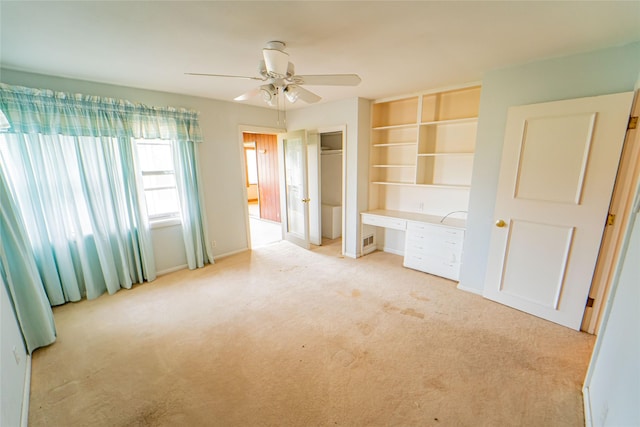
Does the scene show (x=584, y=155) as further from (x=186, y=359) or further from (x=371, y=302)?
(x=186, y=359)

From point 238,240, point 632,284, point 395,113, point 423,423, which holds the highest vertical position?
point 395,113

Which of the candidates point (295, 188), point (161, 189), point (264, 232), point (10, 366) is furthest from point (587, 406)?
point (264, 232)

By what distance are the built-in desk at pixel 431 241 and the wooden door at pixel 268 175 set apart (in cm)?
302

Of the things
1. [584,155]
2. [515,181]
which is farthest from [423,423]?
[584,155]

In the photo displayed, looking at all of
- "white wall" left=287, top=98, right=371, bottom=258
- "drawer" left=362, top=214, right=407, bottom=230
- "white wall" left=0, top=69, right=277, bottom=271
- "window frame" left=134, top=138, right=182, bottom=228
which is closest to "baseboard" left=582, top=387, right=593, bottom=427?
"drawer" left=362, top=214, right=407, bottom=230

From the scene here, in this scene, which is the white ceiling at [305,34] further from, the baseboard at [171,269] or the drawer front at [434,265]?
the baseboard at [171,269]

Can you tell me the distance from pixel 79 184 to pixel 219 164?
5.33 feet

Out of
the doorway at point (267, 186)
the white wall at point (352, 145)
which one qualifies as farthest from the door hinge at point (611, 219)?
the doorway at point (267, 186)

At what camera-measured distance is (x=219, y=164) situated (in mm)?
3877

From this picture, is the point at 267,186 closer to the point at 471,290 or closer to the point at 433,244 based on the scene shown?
the point at 433,244

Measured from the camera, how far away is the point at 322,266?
379cm

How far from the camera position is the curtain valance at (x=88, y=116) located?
2.33 m

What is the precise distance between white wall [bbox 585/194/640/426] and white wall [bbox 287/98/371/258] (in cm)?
277

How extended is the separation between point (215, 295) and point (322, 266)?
59.8 inches
